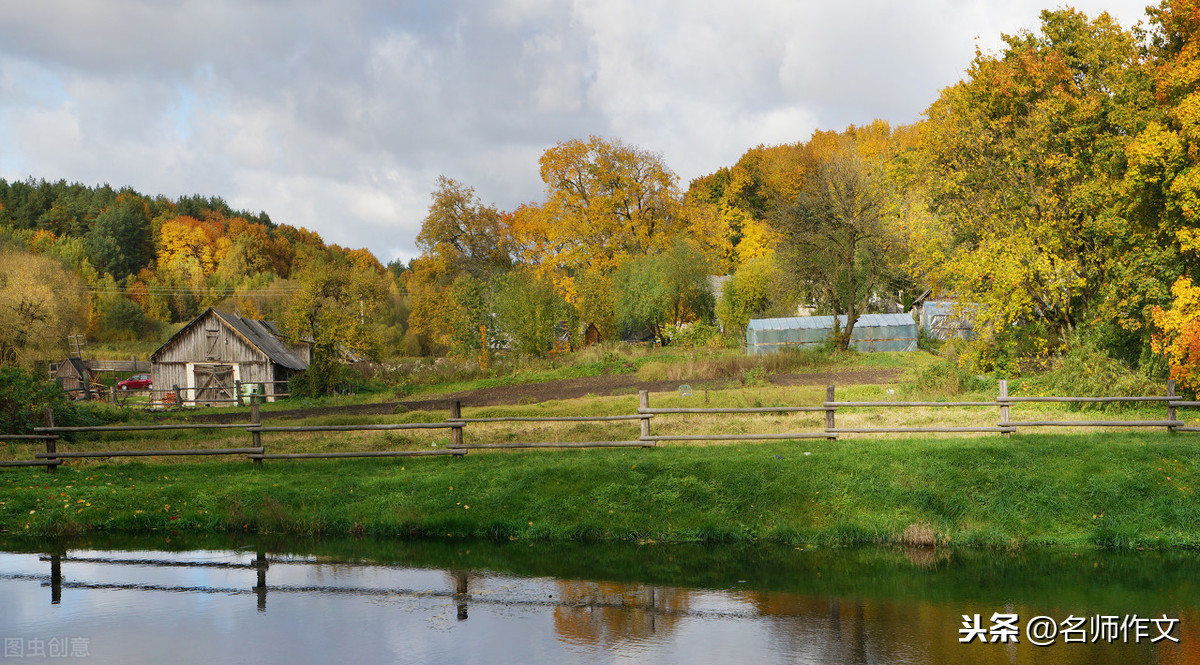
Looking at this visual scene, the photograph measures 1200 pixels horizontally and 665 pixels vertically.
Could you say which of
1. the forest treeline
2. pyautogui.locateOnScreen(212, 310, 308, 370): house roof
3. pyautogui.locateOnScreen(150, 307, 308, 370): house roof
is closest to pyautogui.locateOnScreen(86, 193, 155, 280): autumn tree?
Result: the forest treeline

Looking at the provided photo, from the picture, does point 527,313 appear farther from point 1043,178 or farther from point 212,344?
point 1043,178

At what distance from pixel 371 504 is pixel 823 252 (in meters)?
33.9

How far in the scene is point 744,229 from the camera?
221 ft

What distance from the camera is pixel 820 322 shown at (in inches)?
1873

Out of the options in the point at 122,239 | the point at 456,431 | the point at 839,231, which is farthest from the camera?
the point at 122,239

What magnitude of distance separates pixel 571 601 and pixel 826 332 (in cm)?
3984

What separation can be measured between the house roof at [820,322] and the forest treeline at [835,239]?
1.48 metres

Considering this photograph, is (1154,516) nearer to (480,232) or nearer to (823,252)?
(823,252)

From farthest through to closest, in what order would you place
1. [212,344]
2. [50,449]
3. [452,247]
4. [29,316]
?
[452,247] → [29,316] → [212,344] → [50,449]

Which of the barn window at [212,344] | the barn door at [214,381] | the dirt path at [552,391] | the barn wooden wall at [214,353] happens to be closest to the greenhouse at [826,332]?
the dirt path at [552,391]

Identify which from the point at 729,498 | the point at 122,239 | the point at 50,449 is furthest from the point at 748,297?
the point at 122,239

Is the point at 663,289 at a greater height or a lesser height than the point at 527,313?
greater

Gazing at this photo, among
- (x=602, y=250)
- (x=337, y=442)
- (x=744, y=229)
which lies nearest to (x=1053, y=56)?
(x=337, y=442)

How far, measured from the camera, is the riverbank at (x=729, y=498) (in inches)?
504
